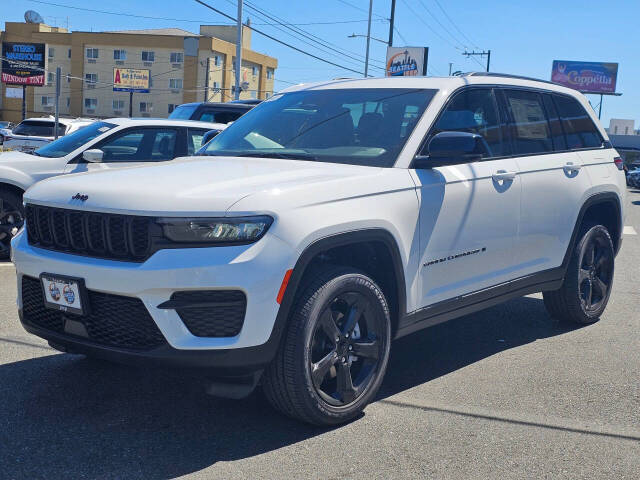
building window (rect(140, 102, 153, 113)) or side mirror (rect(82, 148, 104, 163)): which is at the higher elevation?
building window (rect(140, 102, 153, 113))

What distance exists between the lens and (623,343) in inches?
243

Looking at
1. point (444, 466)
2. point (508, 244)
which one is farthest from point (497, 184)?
point (444, 466)

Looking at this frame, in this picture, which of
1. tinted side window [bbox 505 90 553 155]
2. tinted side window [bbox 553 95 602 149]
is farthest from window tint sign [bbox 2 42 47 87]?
tinted side window [bbox 505 90 553 155]

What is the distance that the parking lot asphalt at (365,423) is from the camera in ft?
12.2

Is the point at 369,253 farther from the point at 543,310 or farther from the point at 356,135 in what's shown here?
the point at 543,310

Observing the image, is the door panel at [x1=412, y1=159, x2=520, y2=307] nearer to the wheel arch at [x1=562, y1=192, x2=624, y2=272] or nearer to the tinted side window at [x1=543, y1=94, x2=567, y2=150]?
the tinted side window at [x1=543, y1=94, x2=567, y2=150]

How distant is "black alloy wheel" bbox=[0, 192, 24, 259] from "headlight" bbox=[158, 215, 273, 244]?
5.51 metres

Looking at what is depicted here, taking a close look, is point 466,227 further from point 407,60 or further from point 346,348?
point 407,60

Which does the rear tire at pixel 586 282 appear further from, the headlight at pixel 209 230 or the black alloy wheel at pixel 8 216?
the black alloy wheel at pixel 8 216

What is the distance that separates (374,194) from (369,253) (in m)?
0.37

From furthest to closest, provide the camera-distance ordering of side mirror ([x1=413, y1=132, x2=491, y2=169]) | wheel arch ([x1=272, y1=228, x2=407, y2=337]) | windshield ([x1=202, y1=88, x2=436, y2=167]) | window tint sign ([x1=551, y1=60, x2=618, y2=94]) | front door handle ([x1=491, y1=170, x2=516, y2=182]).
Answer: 1. window tint sign ([x1=551, y1=60, x2=618, y2=94])
2. front door handle ([x1=491, y1=170, x2=516, y2=182])
3. windshield ([x1=202, y1=88, x2=436, y2=167])
4. side mirror ([x1=413, y1=132, x2=491, y2=169])
5. wheel arch ([x1=272, y1=228, x2=407, y2=337])

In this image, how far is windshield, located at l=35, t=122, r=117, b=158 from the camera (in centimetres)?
919

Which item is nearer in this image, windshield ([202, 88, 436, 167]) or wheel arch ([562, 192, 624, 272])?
windshield ([202, 88, 436, 167])

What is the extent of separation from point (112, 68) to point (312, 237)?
277 ft
